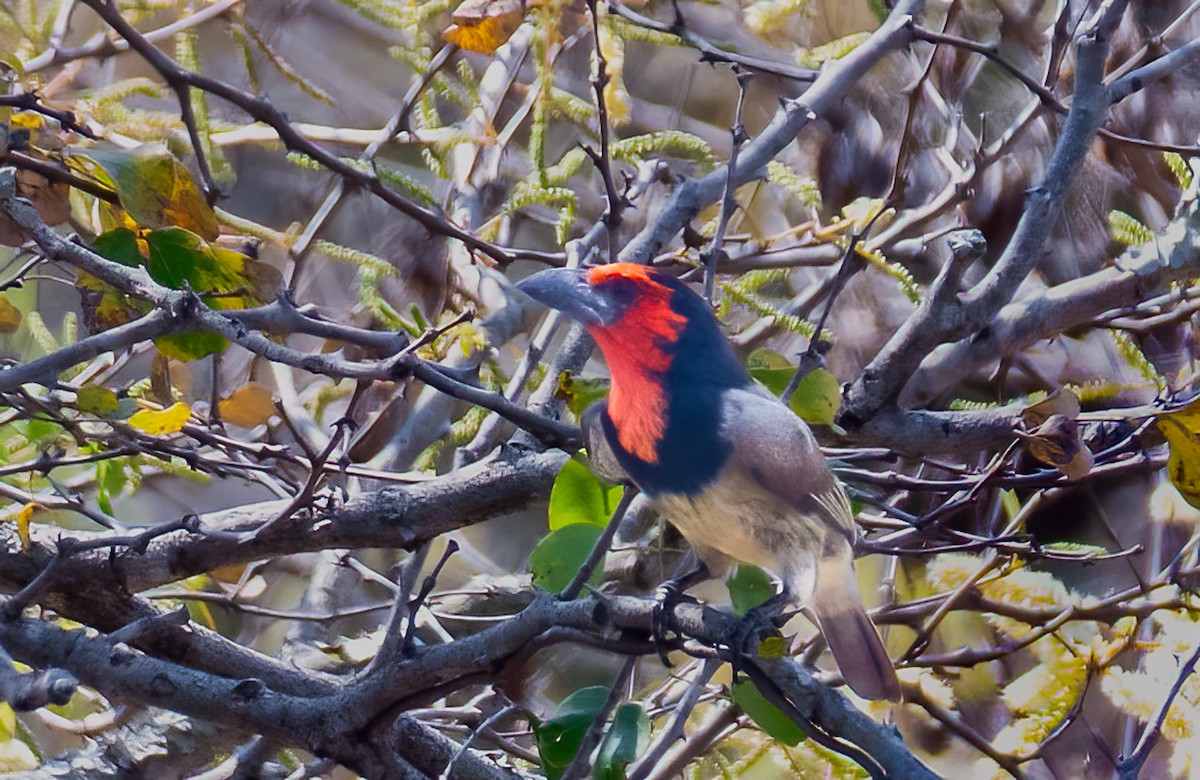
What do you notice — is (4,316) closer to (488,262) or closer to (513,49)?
(488,262)

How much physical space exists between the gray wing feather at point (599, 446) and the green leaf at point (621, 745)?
9 centimetres

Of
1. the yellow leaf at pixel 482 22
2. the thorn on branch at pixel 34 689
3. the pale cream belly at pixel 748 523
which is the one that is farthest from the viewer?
the yellow leaf at pixel 482 22

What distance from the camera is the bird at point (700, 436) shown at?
1.11ft

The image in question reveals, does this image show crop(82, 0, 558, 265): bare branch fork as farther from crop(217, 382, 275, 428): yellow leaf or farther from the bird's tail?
the bird's tail

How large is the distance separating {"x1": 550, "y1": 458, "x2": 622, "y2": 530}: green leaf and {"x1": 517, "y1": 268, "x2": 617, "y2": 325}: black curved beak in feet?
0.40

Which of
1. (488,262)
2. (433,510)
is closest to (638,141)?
(488,262)

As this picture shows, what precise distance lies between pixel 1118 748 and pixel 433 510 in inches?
20.2

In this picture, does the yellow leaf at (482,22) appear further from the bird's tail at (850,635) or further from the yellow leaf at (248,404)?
the bird's tail at (850,635)

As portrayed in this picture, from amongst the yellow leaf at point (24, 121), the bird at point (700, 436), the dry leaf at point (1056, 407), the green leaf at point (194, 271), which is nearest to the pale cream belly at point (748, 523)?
the bird at point (700, 436)

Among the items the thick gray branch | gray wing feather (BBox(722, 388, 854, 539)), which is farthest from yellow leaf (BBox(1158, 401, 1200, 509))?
the thick gray branch

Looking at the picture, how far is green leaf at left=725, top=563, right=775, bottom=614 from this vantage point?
418mm

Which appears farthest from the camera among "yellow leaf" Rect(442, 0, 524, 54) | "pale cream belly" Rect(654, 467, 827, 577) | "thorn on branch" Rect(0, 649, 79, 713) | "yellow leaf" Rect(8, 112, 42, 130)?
"yellow leaf" Rect(442, 0, 524, 54)

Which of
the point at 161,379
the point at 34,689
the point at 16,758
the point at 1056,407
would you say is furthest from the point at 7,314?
the point at 1056,407

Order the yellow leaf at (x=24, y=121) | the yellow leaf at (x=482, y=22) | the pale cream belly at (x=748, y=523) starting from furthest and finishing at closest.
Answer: the yellow leaf at (x=482, y=22) < the yellow leaf at (x=24, y=121) < the pale cream belly at (x=748, y=523)
